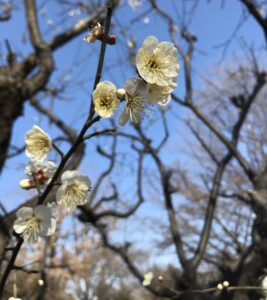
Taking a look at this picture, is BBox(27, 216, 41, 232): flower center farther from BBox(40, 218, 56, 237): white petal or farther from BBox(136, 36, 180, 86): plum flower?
BBox(136, 36, 180, 86): plum flower

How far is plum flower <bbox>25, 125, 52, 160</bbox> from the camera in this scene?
3.07 ft

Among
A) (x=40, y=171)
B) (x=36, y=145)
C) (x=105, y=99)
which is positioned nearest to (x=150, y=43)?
(x=105, y=99)

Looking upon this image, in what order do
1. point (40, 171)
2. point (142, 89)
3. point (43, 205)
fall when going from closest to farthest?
1. point (142, 89)
2. point (43, 205)
3. point (40, 171)

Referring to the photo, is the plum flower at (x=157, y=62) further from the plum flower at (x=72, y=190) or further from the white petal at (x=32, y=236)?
the white petal at (x=32, y=236)

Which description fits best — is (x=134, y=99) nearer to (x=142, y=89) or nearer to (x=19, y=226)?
(x=142, y=89)

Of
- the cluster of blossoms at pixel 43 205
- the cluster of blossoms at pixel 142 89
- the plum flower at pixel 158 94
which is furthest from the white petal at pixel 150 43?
the cluster of blossoms at pixel 43 205

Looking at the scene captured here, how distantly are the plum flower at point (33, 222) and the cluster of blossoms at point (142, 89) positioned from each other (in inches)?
12.2

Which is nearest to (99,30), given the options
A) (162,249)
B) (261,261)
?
(261,261)

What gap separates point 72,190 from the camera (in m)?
0.98

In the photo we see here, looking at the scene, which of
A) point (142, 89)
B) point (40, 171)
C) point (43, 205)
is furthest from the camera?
point (40, 171)

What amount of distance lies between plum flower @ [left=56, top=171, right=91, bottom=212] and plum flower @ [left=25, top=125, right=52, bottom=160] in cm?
7

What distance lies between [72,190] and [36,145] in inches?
5.8

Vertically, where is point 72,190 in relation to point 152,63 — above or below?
below

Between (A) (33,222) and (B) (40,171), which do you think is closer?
(A) (33,222)
